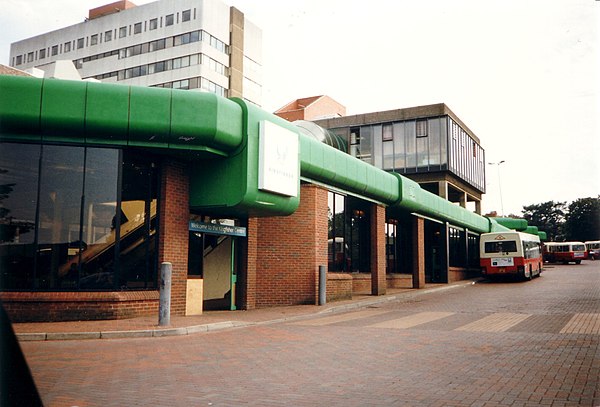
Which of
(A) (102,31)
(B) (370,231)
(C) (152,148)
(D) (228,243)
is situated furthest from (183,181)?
(A) (102,31)

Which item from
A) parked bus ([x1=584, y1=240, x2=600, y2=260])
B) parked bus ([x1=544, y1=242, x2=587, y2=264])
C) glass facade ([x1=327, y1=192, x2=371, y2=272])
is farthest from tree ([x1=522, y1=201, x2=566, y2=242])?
glass facade ([x1=327, y1=192, x2=371, y2=272])

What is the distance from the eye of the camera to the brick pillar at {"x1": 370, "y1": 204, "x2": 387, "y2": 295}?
76.2 ft

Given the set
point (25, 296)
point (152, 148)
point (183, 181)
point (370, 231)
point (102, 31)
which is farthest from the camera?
point (102, 31)

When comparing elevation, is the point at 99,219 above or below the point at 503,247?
above

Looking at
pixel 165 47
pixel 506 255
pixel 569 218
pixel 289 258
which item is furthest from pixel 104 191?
pixel 569 218

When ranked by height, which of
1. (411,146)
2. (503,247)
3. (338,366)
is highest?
(411,146)

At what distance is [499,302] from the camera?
755 inches

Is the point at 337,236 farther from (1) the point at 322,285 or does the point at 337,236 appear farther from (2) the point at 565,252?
(2) the point at 565,252

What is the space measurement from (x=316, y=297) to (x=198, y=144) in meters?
7.18

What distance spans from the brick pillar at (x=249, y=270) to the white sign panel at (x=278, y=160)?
2.30 m

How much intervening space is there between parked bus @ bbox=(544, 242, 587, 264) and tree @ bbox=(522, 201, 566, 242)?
163ft

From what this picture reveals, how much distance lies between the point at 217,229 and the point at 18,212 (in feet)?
17.9

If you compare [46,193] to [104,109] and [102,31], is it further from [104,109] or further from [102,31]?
[102,31]

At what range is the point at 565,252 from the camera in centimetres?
6231
